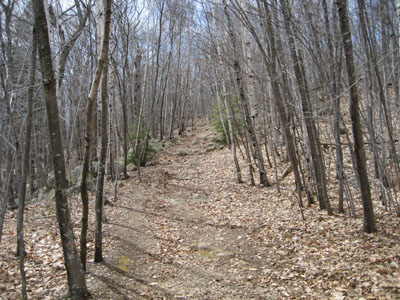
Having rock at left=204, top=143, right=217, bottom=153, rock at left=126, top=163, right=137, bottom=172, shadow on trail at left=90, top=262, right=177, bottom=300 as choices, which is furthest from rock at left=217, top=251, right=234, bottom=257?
rock at left=204, top=143, right=217, bottom=153

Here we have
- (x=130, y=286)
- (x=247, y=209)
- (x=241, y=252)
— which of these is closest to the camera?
(x=130, y=286)

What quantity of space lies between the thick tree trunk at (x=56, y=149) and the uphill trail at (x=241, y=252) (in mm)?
603

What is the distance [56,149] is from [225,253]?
10.2ft

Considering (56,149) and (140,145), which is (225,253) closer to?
(56,149)

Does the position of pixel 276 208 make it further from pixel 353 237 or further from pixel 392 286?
pixel 392 286

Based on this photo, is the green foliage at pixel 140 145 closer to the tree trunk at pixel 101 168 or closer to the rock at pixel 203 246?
the rock at pixel 203 246

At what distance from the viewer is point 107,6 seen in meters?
3.79

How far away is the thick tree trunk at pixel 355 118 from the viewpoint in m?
4.09

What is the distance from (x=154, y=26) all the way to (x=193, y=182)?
9.20 m

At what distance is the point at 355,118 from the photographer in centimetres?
425

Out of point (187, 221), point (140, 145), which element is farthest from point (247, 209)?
point (140, 145)

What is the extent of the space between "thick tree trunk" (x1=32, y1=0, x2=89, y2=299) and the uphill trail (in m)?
0.60

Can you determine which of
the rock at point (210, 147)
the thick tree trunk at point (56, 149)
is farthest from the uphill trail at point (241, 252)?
the rock at point (210, 147)

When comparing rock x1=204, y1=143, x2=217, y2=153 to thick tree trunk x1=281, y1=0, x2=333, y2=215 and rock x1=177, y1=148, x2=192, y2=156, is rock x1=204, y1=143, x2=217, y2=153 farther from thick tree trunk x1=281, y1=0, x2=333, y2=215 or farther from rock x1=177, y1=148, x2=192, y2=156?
thick tree trunk x1=281, y1=0, x2=333, y2=215
